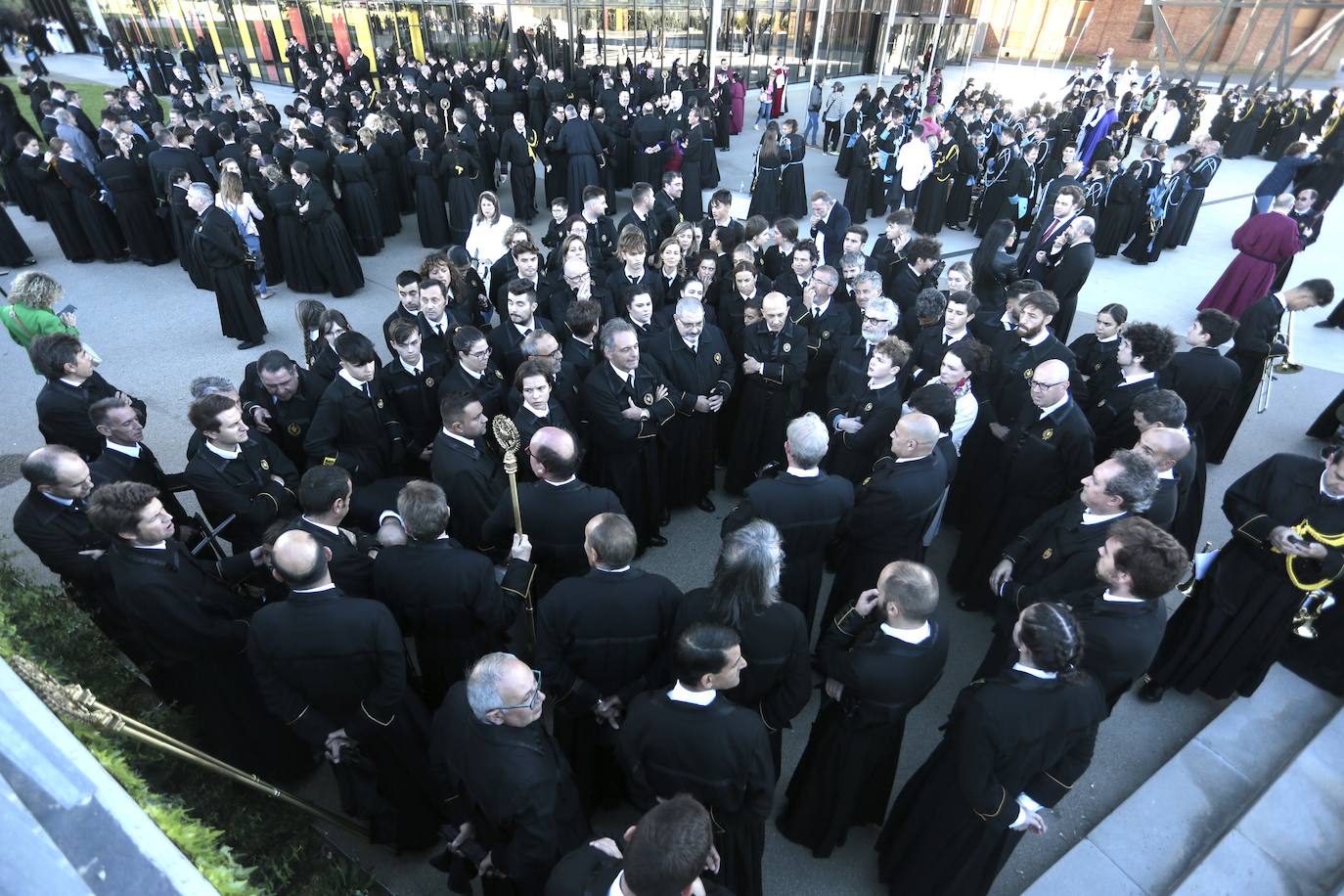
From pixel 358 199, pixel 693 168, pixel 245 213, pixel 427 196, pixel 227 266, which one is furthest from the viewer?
pixel 693 168

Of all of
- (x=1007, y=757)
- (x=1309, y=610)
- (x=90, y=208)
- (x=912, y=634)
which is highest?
(x=912, y=634)

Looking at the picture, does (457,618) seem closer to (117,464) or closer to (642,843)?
(642,843)

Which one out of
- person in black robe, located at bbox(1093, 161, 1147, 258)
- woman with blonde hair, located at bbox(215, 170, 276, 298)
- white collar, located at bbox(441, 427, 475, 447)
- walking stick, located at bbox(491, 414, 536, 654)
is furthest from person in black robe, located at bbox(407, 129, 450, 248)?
person in black robe, located at bbox(1093, 161, 1147, 258)

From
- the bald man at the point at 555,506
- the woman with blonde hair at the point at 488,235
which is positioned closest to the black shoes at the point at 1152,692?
the bald man at the point at 555,506

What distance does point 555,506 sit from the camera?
11.0 ft

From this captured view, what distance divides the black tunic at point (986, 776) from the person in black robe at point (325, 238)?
Answer: 884cm

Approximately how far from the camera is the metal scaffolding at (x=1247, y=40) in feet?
82.8

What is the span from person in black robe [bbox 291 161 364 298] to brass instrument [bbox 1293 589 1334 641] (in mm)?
9812

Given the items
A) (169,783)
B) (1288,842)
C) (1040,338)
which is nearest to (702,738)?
A: (169,783)

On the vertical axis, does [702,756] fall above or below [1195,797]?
above

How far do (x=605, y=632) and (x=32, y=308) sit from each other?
5.68 m

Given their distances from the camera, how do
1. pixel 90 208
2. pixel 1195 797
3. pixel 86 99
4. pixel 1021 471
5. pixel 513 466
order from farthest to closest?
pixel 86 99 < pixel 90 208 < pixel 1021 471 < pixel 1195 797 < pixel 513 466

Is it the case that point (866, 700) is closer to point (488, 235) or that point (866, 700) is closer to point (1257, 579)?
point (1257, 579)

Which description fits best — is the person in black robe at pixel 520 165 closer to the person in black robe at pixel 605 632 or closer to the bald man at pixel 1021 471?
the bald man at pixel 1021 471
